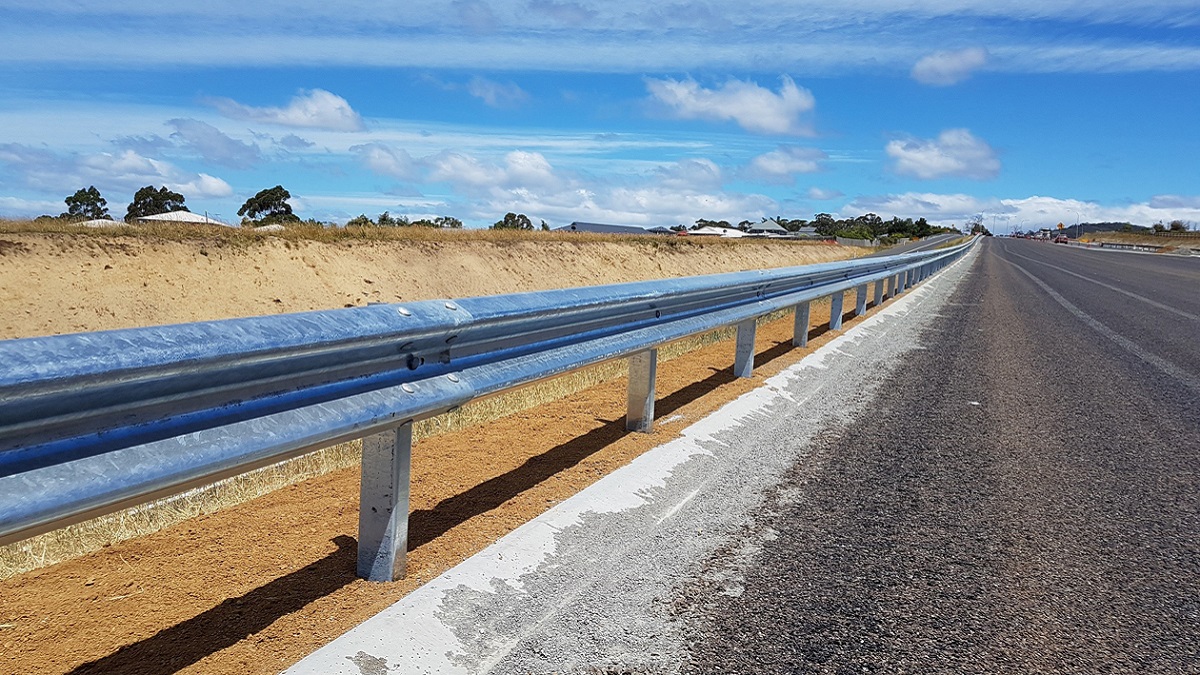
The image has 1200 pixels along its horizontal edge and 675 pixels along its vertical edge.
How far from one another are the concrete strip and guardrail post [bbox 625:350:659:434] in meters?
0.28

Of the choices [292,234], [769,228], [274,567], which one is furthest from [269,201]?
[769,228]

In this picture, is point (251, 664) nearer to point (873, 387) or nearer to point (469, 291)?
point (873, 387)

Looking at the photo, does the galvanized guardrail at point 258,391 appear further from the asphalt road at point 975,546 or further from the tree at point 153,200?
the tree at point 153,200

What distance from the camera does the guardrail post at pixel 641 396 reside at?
575 centimetres

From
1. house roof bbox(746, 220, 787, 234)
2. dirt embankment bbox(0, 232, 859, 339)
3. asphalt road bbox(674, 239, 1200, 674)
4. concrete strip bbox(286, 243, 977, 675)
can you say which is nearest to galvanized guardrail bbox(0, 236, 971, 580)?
concrete strip bbox(286, 243, 977, 675)

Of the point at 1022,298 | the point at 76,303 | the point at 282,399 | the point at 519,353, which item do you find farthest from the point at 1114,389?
the point at 76,303

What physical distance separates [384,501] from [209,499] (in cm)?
217

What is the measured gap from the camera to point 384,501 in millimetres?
3314

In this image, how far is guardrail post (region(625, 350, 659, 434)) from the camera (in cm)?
575

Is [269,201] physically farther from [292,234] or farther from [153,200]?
[292,234]

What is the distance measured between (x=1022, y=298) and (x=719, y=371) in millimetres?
14757

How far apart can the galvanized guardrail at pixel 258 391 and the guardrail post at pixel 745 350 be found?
3.05m

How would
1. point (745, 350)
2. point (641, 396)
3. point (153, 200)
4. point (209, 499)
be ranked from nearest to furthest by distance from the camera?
point (209, 499) → point (641, 396) → point (745, 350) → point (153, 200)

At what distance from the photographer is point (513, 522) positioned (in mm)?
4121
